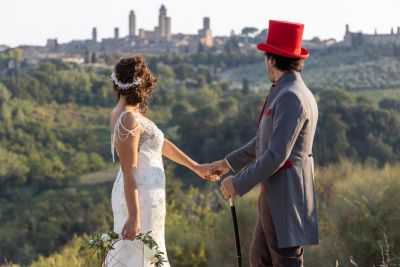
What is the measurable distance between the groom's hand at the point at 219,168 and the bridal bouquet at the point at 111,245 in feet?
1.85

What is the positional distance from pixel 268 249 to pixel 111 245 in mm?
701

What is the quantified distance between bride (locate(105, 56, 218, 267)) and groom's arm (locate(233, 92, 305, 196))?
1.98 ft

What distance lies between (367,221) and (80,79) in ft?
194

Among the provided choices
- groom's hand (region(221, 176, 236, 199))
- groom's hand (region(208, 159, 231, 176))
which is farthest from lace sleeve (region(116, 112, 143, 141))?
groom's hand (region(208, 159, 231, 176))

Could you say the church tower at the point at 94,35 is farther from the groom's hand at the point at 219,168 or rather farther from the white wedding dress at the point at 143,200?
the white wedding dress at the point at 143,200

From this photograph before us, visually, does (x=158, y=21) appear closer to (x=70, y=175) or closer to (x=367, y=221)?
(x=70, y=175)

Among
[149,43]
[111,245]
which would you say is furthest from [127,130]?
[149,43]

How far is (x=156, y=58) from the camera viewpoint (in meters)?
84.4

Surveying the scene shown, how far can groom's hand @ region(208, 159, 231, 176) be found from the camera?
4476 millimetres

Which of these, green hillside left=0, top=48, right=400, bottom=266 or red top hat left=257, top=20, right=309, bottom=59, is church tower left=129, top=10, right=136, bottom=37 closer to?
green hillside left=0, top=48, right=400, bottom=266

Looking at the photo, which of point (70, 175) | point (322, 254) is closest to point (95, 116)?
point (70, 175)

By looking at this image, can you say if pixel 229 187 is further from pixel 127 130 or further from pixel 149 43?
pixel 149 43

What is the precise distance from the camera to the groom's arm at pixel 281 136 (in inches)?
143

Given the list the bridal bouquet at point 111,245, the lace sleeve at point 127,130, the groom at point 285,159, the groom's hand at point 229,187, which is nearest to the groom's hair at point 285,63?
the groom at point 285,159
